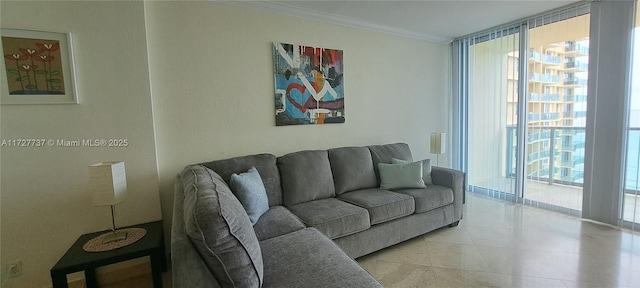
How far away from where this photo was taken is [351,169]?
9.53ft

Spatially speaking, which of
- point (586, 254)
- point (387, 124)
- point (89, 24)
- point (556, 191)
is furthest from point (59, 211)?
point (556, 191)

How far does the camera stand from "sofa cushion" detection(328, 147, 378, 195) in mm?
2848

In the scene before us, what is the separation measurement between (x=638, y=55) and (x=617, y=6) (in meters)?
0.52

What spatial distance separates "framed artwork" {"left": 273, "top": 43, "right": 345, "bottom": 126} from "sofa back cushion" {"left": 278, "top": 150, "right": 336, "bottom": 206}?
18.7 inches

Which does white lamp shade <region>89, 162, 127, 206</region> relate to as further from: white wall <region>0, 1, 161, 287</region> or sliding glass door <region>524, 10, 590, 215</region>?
sliding glass door <region>524, 10, 590, 215</region>

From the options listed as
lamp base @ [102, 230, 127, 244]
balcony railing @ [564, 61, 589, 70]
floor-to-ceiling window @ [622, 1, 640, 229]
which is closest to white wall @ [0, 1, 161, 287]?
lamp base @ [102, 230, 127, 244]

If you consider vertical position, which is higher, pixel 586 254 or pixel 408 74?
pixel 408 74

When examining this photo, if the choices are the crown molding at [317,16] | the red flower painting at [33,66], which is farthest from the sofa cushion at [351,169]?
the red flower painting at [33,66]

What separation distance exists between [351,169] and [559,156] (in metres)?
2.57

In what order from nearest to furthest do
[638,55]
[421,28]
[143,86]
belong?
[143,86] < [638,55] < [421,28]

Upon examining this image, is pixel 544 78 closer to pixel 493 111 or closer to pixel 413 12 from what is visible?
pixel 493 111

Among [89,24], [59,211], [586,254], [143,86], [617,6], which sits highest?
[617,6]

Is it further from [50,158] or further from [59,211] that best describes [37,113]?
[59,211]

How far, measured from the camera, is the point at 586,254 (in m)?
2.31
